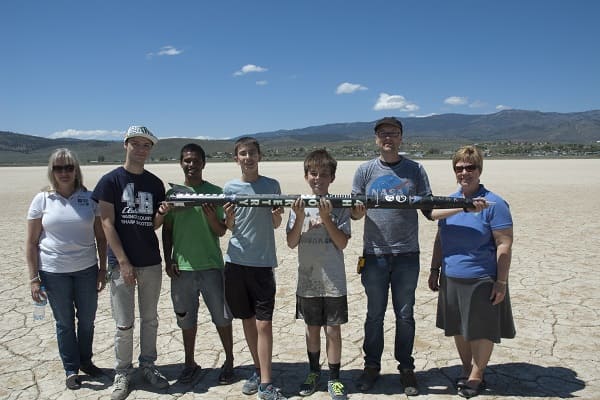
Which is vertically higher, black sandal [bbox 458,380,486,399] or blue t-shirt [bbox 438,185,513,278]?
blue t-shirt [bbox 438,185,513,278]

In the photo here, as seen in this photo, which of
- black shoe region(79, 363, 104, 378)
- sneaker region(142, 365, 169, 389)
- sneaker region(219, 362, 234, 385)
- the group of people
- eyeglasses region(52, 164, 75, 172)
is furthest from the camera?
black shoe region(79, 363, 104, 378)

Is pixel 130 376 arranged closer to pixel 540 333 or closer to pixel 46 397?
pixel 46 397

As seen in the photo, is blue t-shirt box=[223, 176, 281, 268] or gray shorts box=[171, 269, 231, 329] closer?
blue t-shirt box=[223, 176, 281, 268]

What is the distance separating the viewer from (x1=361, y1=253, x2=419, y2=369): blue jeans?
155 inches

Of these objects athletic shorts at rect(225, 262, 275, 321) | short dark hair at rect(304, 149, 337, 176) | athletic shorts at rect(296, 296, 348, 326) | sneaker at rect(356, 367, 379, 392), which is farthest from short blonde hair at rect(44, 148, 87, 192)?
sneaker at rect(356, 367, 379, 392)

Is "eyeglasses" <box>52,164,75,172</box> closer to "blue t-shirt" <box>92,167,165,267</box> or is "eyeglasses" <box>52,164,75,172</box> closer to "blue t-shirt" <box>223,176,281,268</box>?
"blue t-shirt" <box>92,167,165,267</box>

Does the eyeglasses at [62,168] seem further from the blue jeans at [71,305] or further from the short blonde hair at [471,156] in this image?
the short blonde hair at [471,156]

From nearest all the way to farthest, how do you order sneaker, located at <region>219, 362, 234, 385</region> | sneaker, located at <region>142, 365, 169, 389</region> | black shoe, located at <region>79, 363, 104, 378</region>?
sneaker, located at <region>142, 365, 169, 389</region>
sneaker, located at <region>219, 362, 234, 385</region>
black shoe, located at <region>79, 363, 104, 378</region>

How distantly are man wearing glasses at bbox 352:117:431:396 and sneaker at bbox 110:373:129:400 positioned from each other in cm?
217

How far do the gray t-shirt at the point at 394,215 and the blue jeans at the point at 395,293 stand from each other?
0.10 meters

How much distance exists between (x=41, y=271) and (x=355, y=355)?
131 inches

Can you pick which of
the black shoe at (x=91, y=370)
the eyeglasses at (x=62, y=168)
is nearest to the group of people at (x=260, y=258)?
the eyeglasses at (x=62, y=168)

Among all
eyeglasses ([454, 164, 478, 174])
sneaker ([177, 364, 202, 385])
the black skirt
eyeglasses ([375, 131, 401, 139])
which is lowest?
sneaker ([177, 364, 202, 385])

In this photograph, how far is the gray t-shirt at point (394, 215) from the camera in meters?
3.93
